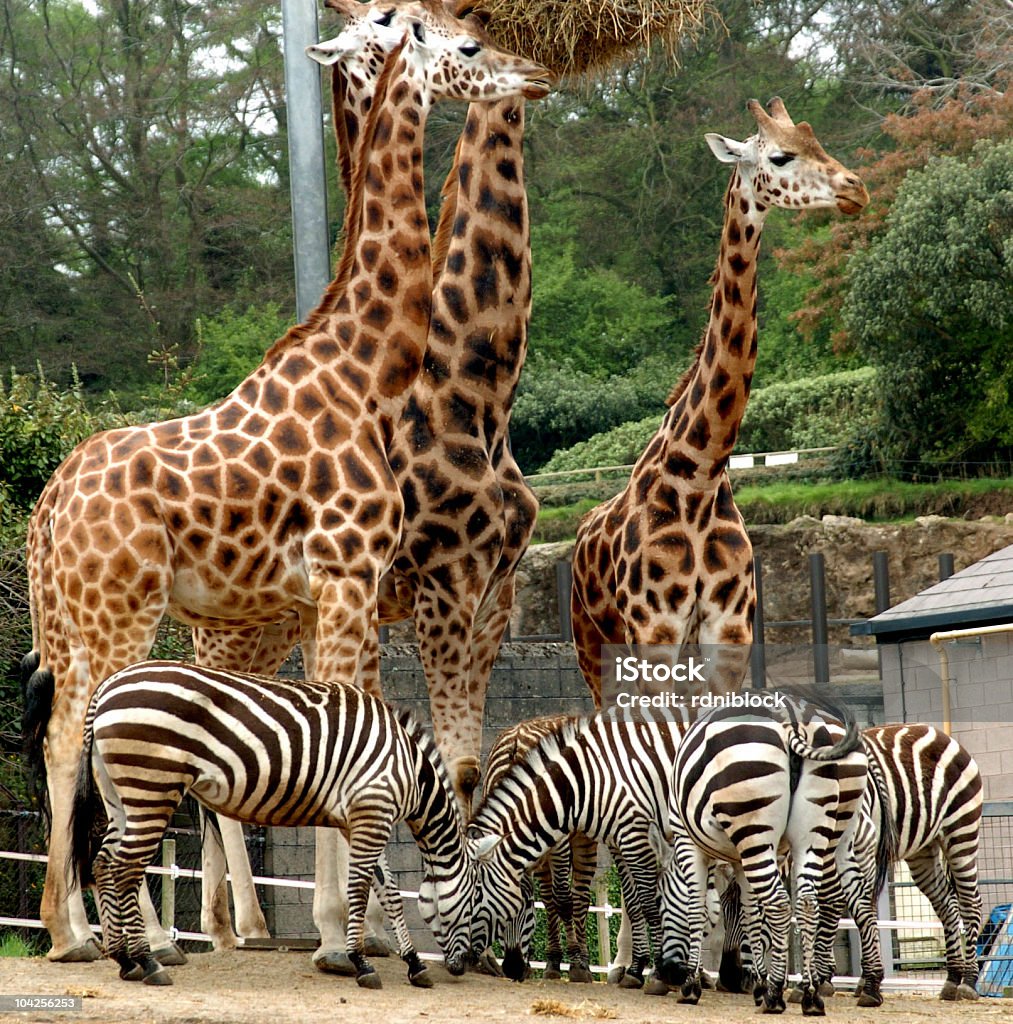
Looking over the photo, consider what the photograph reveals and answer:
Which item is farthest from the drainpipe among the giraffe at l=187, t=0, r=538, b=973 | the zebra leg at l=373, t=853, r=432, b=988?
the zebra leg at l=373, t=853, r=432, b=988

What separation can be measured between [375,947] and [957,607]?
8387mm

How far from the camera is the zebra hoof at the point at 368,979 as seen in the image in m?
7.04

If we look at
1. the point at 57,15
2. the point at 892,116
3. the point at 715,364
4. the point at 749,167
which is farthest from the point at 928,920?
the point at 57,15

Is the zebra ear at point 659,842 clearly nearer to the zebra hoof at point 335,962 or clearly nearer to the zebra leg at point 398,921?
the zebra leg at point 398,921

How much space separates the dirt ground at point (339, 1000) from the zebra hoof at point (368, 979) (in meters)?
0.04

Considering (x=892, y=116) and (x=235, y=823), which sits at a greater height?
(x=892, y=116)

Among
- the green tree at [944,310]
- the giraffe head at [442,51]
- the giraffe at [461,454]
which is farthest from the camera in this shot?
the green tree at [944,310]

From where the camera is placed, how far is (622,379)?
35500mm

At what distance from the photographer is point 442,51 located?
27.1 ft

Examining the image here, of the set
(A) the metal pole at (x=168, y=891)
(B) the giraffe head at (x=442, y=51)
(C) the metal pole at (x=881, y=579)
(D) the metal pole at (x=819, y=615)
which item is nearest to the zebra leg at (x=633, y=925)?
(A) the metal pole at (x=168, y=891)

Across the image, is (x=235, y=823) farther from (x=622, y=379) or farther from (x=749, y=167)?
(x=622, y=379)

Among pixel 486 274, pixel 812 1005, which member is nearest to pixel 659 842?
pixel 812 1005

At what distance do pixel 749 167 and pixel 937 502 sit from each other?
19.3 meters

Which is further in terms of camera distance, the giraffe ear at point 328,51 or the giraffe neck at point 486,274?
the giraffe neck at point 486,274
